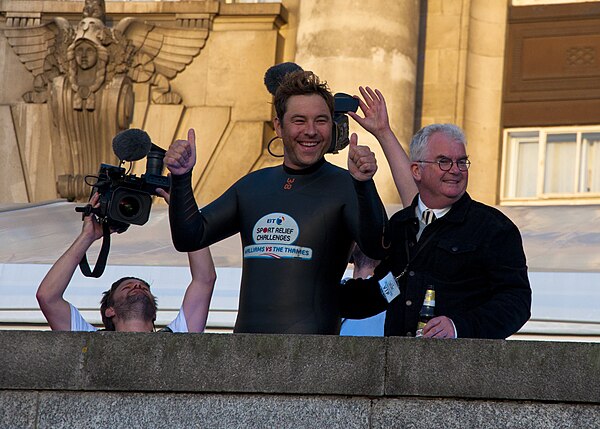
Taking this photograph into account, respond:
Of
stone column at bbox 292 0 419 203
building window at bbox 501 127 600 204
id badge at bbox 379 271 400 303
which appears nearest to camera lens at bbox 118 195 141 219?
id badge at bbox 379 271 400 303

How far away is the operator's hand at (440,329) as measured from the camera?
462 centimetres

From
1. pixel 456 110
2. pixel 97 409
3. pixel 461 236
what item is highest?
pixel 456 110

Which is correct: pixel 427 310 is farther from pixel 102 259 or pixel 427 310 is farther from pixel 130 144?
pixel 130 144

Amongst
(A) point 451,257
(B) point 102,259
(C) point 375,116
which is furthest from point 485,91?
(A) point 451,257

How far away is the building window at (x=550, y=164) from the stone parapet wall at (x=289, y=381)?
31.2 ft

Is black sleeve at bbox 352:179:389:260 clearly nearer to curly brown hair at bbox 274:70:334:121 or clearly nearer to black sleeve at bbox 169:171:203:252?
curly brown hair at bbox 274:70:334:121

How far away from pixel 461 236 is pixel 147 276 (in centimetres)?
376

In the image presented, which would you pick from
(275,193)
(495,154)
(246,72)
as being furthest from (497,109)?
(275,193)

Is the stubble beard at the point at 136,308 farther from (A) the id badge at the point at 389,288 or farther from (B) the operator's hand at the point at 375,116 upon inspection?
(A) the id badge at the point at 389,288

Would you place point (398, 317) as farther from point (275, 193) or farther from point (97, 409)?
point (97, 409)

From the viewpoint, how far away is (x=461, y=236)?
5.00 metres

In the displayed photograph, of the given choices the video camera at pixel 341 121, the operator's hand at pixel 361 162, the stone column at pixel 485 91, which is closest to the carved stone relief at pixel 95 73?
the stone column at pixel 485 91

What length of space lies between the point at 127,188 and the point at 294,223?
4.66 feet

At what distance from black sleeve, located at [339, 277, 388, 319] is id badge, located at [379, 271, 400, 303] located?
119 mm
